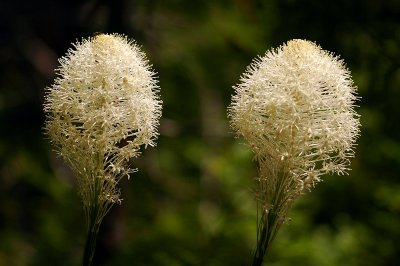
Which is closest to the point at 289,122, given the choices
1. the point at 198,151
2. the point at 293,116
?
the point at 293,116

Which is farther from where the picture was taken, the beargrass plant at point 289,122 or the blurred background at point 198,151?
the blurred background at point 198,151

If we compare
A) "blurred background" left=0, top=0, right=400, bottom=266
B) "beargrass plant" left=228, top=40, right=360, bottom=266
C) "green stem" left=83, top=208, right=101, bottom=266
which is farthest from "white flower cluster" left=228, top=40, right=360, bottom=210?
"blurred background" left=0, top=0, right=400, bottom=266

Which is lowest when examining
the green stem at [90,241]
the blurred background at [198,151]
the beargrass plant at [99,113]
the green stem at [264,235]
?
the green stem at [90,241]

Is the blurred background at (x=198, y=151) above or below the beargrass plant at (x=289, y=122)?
above

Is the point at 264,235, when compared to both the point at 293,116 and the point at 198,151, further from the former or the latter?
the point at 198,151

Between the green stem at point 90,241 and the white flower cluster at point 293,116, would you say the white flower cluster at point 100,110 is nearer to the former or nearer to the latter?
the green stem at point 90,241

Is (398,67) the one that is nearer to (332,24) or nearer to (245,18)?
(332,24)

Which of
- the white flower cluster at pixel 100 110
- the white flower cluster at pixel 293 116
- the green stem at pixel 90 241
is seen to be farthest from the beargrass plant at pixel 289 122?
the green stem at pixel 90 241

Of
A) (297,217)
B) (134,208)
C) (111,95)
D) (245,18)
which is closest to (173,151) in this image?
(134,208)
